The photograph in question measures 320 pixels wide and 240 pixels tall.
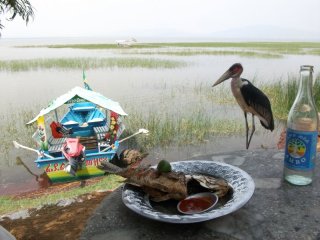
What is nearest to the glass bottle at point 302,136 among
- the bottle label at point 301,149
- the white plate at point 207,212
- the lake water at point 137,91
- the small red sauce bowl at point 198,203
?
the bottle label at point 301,149

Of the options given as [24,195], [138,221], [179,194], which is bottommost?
[24,195]

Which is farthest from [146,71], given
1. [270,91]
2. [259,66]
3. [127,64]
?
[270,91]

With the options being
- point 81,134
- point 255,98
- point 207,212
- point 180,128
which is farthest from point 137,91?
point 207,212

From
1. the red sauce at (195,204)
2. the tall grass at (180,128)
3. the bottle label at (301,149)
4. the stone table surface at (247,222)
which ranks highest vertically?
the bottle label at (301,149)

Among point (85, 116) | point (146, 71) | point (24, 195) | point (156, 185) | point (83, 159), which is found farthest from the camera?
point (146, 71)

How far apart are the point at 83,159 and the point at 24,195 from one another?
4.13 ft

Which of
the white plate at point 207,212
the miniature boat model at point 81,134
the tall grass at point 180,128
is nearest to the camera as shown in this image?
the white plate at point 207,212

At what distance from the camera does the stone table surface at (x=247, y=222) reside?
142 centimetres

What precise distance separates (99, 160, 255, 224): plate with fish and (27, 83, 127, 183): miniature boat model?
4897mm

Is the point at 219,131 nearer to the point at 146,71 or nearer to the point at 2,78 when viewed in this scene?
the point at 146,71

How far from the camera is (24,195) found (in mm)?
5930

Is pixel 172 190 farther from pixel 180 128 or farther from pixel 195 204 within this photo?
pixel 180 128

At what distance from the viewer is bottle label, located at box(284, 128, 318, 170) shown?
1674mm

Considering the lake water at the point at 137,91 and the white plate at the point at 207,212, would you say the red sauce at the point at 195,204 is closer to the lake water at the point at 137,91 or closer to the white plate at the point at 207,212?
the white plate at the point at 207,212
